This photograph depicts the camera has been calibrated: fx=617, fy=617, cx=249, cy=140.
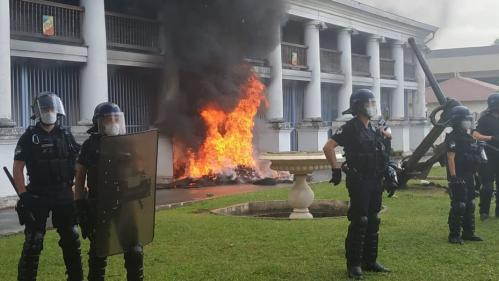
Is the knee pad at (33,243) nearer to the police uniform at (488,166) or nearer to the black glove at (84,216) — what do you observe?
the black glove at (84,216)

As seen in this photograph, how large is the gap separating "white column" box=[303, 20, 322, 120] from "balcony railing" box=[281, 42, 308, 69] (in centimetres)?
19

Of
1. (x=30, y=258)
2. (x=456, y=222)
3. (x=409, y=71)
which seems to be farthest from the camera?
(x=409, y=71)

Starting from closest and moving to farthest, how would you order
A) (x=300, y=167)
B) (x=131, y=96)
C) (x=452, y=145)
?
(x=452, y=145), (x=300, y=167), (x=131, y=96)

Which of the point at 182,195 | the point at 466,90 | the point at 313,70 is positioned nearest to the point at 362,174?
the point at 182,195

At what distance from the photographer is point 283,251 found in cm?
695

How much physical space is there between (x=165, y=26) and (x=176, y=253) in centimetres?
1095

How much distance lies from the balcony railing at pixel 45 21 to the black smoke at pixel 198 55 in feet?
7.73

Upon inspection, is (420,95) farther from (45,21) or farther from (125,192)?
(125,192)

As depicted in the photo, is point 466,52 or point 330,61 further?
point 466,52

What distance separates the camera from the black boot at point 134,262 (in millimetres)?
4715

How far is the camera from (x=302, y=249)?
7039mm

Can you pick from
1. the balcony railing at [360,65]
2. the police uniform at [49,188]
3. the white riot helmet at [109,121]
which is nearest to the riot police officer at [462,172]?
the white riot helmet at [109,121]

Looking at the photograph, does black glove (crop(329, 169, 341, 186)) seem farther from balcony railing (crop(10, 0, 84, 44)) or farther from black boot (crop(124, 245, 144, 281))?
balcony railing (crop(10, 0, 84, 44))

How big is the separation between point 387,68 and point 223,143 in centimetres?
1432
